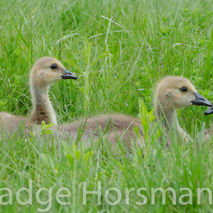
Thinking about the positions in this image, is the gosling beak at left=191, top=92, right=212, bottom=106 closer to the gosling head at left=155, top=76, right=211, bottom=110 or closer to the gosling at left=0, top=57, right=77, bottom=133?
the gosling head at left=155, top=76, right=211, bottom=110

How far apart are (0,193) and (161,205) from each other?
84 cm

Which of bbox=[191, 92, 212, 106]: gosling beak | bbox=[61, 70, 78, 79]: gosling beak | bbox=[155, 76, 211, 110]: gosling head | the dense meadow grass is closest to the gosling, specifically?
bbox=[61, 70, 78, 79]: gosling beak

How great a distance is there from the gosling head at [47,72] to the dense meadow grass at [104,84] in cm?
16

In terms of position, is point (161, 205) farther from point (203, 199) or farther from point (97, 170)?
point (97, 170)

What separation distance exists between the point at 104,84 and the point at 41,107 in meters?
0.56

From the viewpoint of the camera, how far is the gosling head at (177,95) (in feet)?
12.7

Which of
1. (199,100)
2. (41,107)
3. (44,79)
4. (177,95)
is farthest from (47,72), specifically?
(199,100)

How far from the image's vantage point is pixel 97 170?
2.77 metres

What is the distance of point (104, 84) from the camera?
4266mm

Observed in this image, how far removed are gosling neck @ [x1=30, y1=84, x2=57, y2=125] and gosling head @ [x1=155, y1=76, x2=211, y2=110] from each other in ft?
2.75

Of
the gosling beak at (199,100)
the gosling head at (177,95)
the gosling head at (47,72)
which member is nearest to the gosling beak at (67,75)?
the gosling head at (47,72)

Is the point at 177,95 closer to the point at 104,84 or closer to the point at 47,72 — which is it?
the point at 104,84

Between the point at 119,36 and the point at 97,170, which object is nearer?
the point at 97,170

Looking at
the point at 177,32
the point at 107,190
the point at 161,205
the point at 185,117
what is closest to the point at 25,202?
the point at 107,190
